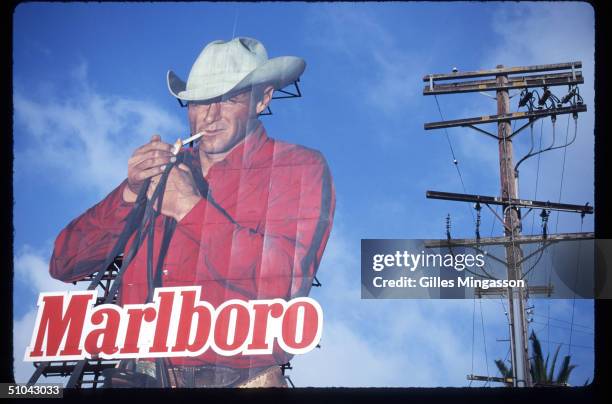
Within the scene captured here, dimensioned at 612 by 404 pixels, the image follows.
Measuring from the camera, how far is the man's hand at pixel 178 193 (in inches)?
888

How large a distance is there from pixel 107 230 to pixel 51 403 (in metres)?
5.31

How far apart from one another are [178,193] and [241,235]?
2.37 m

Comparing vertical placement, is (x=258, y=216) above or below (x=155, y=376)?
above

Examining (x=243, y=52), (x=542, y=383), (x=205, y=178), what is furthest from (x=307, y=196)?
(x=542, y=383)

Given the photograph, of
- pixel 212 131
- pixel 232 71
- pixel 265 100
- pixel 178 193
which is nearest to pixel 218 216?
pixel 178 193

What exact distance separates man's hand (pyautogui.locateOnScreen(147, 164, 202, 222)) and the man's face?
0.87 metres

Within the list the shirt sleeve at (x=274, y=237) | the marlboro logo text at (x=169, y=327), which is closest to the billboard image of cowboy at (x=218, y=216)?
the shirt sleeve at (x=274, y=237)

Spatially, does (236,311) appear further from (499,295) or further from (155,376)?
(499,295)

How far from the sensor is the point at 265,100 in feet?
76.3

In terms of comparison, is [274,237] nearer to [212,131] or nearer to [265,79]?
[212,131]

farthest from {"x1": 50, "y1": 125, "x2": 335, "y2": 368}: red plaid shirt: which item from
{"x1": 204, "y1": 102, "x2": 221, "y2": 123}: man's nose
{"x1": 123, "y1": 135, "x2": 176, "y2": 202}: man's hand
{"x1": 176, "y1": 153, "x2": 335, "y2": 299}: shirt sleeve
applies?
{"x1": 204, "y1": 102, "x2": 221, "y2": 123}: man's nose

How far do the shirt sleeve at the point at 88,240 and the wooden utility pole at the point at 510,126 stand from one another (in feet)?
26.4

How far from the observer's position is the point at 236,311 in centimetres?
2081

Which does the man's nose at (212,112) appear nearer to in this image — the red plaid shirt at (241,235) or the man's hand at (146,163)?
the red plaid shirt at (241,235)
